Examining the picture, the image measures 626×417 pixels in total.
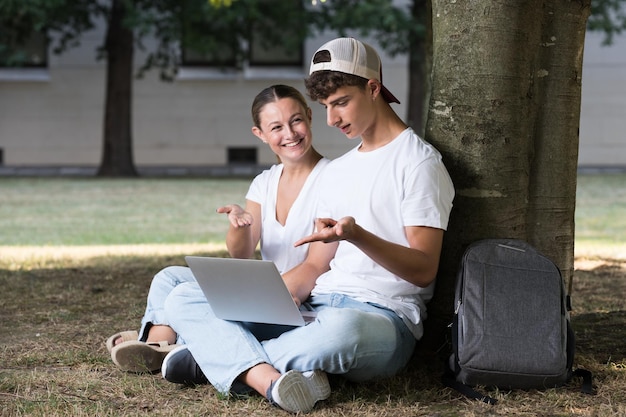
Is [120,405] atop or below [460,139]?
below

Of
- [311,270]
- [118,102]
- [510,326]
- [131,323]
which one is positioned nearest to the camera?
[510,326]

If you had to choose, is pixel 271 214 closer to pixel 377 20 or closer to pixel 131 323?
pixel 131 323

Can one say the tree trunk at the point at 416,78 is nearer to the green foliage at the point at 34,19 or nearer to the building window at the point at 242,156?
the building window at the point at 242,156

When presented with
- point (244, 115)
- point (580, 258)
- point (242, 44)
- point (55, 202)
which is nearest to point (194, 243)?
point (580, 258)

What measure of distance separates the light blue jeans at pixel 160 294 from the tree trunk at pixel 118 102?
647 inches

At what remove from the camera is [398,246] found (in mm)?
3770

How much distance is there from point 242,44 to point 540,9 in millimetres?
18440

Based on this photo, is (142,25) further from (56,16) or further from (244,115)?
(244,115)

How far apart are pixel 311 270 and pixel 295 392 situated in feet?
2.33

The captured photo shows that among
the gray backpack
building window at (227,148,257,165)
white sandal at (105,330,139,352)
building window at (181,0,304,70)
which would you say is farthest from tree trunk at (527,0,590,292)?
building window at (227,148,257,165)

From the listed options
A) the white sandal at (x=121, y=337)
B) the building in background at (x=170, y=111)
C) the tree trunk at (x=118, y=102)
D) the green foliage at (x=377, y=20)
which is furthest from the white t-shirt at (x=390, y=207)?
the building in background at (x=170, y=111)

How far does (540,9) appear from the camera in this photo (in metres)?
4.50

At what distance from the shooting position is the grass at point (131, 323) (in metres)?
3.84

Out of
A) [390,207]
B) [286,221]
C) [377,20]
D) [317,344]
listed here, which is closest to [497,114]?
[390,207]
